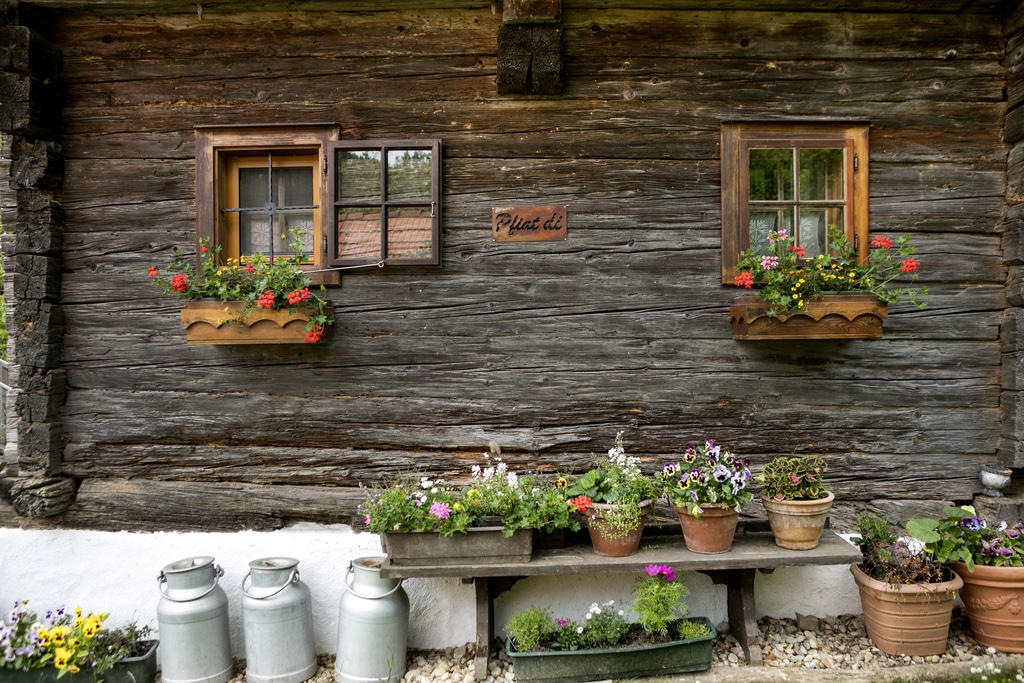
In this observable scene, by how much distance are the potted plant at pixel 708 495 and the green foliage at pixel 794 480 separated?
0.16 metres

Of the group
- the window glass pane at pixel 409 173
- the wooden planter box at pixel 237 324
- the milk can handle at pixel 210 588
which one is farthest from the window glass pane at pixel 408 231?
the milk can handle at pixel 210 588

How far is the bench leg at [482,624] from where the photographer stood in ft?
11.2

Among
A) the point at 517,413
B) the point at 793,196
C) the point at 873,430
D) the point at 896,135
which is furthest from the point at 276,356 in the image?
the point at 896,135

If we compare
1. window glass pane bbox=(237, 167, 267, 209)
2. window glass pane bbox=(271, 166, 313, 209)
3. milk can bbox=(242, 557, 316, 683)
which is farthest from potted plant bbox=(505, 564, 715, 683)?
window glass pane bbox=(237, 167, 267, 209)

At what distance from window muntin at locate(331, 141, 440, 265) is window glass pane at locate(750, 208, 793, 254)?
6.16ft

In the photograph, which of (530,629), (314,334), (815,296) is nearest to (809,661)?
(530,629)

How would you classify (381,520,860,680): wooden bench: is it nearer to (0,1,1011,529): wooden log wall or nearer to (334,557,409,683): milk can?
(334,557,409,683): milk can

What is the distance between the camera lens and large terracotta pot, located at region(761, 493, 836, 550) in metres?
3.30

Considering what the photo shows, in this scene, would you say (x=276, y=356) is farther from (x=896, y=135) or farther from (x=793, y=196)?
(x=896, y=135)

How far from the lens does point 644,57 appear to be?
3791 mm

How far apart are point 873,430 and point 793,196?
1.48 meters

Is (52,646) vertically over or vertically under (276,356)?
under

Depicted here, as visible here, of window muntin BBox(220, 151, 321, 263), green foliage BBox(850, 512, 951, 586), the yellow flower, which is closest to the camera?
the yellow flower

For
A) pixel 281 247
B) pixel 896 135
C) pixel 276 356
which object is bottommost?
pixel 276 356
